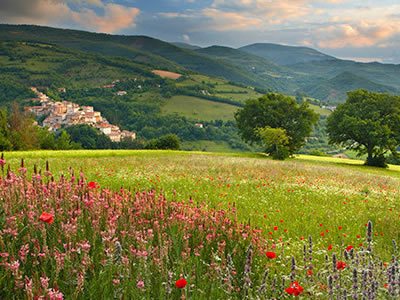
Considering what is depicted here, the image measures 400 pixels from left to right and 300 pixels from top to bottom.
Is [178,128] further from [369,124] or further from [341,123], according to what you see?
[369,124]

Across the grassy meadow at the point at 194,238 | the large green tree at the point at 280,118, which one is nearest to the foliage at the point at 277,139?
the large green tree at the point at 280,118

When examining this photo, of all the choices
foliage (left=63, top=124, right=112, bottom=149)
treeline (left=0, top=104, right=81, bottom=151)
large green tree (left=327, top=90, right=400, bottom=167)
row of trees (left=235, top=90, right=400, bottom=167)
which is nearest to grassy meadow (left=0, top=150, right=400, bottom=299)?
row of trees (left=235, top=90, right=400, bottom=167)

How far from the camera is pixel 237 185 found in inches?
507

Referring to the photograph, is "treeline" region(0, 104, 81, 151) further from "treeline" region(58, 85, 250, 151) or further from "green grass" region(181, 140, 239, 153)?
"treeline" region(58, 85, 250, 151)

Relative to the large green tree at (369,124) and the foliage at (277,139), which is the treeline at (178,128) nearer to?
the large green tree at (369,124)

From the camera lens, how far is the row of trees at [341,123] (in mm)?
43250

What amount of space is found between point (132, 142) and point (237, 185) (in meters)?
117

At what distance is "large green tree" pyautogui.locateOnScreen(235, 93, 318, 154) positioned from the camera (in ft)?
165

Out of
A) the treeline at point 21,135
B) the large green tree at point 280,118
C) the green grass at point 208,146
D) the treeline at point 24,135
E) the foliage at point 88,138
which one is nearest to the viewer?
the large green tree at point 280,118

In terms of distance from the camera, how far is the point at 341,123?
4409cm

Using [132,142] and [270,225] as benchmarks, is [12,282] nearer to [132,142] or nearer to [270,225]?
[270,225]

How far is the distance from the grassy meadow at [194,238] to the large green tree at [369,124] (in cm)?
3340

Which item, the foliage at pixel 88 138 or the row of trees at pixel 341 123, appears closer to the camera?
the row of trees at pixel 341 123

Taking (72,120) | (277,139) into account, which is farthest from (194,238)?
(72,120)
